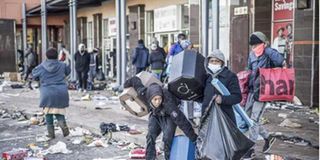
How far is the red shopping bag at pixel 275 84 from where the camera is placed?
6.53 m

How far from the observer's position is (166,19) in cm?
1909

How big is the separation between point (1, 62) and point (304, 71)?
20396mm

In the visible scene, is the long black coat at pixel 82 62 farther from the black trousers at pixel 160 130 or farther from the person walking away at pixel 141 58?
the black trousers at pixel 160 130

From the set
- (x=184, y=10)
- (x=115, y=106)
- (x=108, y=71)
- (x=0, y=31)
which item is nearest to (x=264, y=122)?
(x=115, y=106)

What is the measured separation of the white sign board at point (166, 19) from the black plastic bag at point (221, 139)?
13.4 meters

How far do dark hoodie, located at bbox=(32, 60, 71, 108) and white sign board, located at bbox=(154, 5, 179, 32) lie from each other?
33.4 ft

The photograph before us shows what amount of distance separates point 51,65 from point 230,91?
14.1 feet

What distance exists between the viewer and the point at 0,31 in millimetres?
27234

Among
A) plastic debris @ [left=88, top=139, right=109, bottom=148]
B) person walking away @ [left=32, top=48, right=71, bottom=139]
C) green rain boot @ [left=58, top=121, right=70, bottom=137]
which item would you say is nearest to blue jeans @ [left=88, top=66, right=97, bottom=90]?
green rain boot @ [left=58, top=121, right=70, bottom=137]

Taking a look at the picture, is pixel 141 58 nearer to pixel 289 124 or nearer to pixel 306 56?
pixel 306 56

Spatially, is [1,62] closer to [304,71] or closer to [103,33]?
[103,33]

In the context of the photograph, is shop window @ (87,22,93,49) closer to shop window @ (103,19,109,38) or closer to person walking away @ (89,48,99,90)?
shop window @ (103,19,109,38)

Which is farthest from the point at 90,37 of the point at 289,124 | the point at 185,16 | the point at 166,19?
the point at 289,124

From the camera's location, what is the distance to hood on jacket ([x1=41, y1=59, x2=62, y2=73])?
8.49 meters
